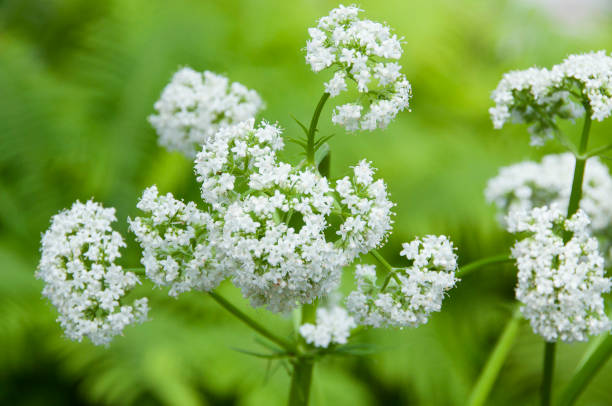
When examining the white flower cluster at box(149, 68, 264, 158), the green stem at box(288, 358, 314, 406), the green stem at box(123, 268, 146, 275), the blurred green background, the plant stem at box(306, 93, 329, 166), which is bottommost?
the green stem at box(288, 358, 314, 406)

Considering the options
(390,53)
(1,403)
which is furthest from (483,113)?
(390,53)

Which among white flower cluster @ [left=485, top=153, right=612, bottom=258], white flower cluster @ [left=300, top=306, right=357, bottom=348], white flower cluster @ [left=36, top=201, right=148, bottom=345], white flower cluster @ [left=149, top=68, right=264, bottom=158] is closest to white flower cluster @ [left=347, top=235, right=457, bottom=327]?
white flower cluster @ [left=300, top=306, right=357, bottom=348]

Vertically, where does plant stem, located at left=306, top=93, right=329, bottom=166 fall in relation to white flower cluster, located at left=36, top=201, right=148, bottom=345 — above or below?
above

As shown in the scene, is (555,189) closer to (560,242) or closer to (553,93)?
(553,93)

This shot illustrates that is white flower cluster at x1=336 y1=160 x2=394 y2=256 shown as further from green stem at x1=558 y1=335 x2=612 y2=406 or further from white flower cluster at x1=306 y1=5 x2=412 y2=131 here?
green stem at x1=558 y1=335 x2=612 y2=406

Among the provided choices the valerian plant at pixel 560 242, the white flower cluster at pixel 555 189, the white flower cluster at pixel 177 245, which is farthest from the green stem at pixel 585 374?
the white flower cluster at pixel 177 245

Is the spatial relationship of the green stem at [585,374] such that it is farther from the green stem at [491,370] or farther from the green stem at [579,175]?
the green stem at [579,175]
